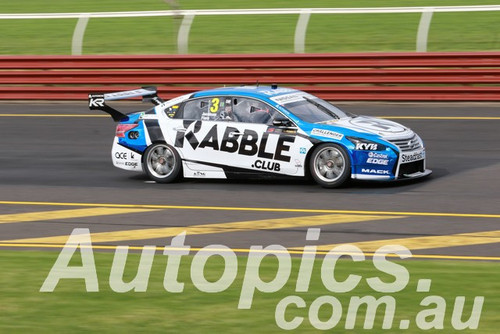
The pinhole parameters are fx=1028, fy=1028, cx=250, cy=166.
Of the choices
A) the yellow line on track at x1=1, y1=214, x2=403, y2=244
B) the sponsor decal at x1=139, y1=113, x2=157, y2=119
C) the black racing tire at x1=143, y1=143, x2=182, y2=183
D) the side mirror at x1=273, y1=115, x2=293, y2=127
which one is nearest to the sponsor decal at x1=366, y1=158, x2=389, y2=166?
the side mirror at x1=273, y1=115, x2=293, y2=127

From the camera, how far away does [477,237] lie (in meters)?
11.4

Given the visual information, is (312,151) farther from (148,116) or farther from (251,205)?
(148,116)

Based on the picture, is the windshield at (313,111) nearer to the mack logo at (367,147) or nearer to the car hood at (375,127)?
the car hood at (375,127)

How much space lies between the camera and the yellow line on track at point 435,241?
1106cm

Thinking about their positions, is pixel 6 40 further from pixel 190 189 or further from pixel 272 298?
pixel 272 298

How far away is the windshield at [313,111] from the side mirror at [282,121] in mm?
189

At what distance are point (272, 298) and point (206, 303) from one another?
1.86 feet

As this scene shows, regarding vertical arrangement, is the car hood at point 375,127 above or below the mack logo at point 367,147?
above

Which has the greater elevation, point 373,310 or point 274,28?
point 274,28

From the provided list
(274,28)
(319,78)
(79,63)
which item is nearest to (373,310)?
(319,78)

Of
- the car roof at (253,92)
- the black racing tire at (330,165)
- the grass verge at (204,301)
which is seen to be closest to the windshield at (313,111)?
the car roof at (253,92)

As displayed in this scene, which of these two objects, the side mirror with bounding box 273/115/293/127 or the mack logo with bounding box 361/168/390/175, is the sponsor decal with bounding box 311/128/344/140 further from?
the mack logo with bounding box 361/168/390/175

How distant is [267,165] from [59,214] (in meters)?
3.05

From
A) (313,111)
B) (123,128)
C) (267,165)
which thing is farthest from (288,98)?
(123,128)
